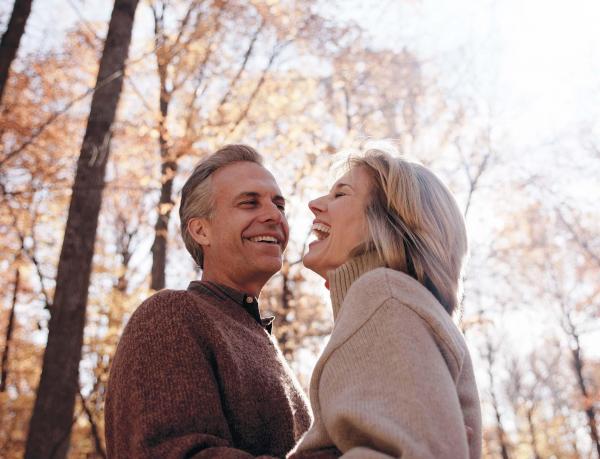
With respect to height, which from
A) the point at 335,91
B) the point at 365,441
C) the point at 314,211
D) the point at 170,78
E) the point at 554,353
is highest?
the point at 335,91

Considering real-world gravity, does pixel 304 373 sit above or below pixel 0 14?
below

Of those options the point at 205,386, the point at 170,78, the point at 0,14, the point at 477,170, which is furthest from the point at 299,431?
the point at 477,170

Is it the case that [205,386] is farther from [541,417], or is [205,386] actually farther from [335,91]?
[541,417]

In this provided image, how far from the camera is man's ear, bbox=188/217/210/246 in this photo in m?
2.99

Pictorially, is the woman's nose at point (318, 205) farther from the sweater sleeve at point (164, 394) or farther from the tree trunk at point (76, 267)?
the tree trunk at point (76, 267)

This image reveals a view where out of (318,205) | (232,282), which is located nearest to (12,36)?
(232,282)

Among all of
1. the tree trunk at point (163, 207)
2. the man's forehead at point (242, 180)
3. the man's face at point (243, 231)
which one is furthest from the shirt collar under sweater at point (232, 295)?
the tree trunk at point (163, 207)

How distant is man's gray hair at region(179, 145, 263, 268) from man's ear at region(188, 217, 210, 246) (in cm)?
2

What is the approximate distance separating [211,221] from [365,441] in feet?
5.53

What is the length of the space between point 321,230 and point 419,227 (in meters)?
0.51

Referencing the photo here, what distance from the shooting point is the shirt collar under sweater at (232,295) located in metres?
2.68

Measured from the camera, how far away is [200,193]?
3.06m

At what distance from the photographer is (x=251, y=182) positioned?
3.09 m

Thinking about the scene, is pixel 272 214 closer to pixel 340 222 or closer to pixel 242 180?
pixel 242 180
